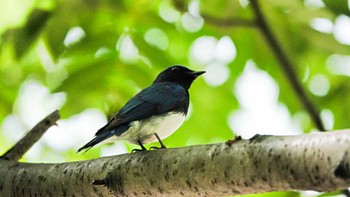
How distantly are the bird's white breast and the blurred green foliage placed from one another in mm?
175

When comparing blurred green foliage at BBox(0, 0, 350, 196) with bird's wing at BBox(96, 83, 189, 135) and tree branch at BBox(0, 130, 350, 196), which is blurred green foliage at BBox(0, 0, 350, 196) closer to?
bird's wing at BBox(96, 83, 189, 135)

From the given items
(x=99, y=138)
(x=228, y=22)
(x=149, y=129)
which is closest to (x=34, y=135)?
(x=99, y=138)

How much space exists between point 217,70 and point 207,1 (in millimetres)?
404

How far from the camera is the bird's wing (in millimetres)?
2676

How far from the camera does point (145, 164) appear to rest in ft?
6.29

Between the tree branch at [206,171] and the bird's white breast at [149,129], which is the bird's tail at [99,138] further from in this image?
the tree branch at [206,171]

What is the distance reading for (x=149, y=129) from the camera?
2736 millimetres

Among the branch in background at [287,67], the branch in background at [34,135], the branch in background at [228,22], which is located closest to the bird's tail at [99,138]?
the branch in background at [34,135]

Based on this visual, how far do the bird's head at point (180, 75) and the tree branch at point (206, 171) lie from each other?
1.13m

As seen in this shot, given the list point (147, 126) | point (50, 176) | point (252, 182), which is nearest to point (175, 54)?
point (147, 126)

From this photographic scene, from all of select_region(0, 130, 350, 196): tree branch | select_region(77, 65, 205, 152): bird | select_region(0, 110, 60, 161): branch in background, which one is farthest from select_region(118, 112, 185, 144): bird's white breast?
select_region(0, 130, 350, 196): tree branch

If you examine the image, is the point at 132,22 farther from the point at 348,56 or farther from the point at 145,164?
the point at 145,164

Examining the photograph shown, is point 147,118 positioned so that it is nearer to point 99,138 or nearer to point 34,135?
point 99,138

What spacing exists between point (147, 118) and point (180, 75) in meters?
0.56
